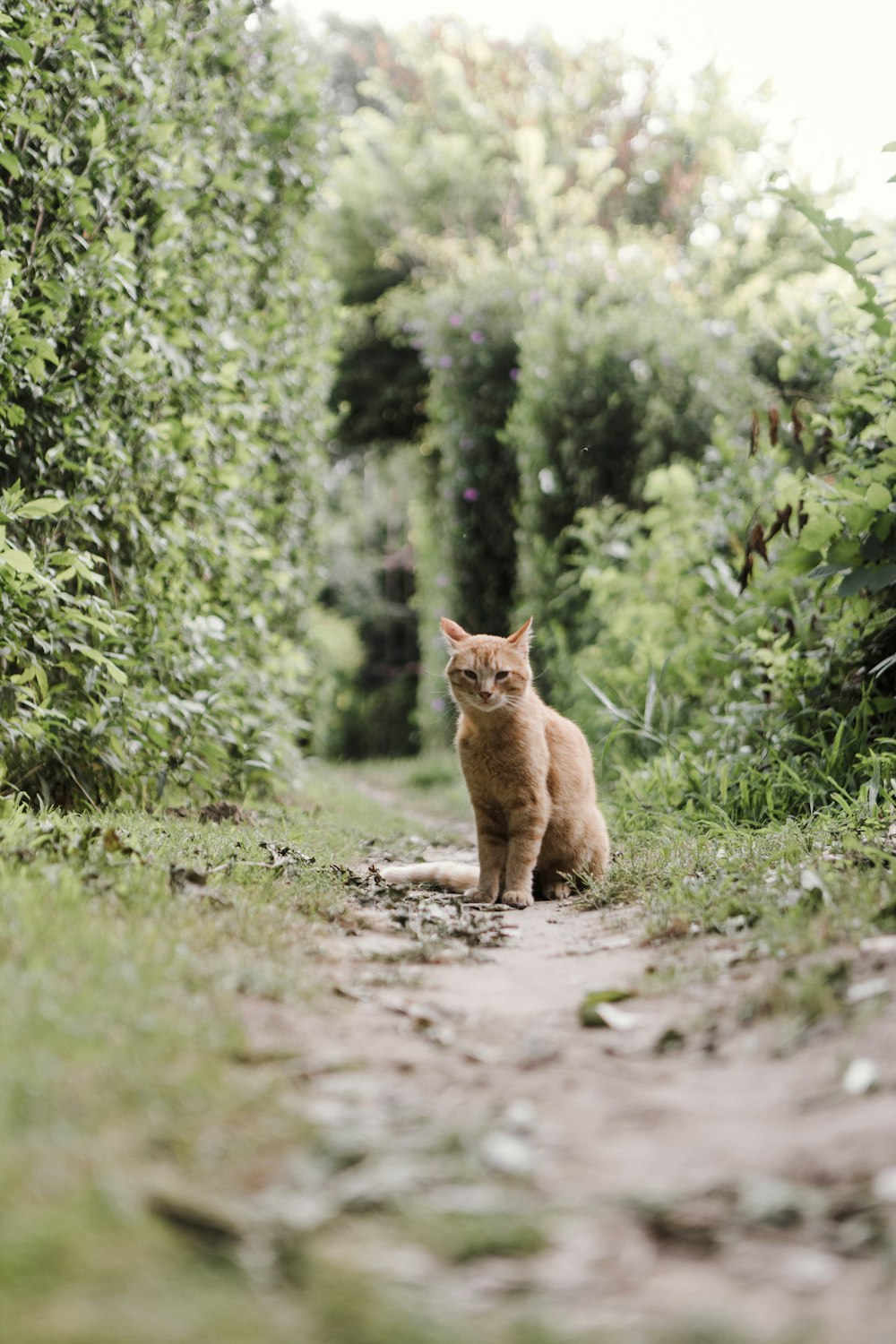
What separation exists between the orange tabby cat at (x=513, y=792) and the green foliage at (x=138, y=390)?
122 centimetres

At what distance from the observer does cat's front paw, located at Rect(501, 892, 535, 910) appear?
3.91 m

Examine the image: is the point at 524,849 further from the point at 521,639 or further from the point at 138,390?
the point at 138,390

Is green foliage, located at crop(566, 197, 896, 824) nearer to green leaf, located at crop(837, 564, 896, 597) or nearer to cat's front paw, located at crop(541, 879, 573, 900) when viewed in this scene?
green leaf, located at crop(837, 564, 896, 597)

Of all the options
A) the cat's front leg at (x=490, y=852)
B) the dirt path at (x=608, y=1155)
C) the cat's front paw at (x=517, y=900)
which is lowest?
the cat's front paw at (x=517, y=900)

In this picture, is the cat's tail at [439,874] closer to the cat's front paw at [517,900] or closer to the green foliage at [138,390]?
the cat's front paw at [517,900]

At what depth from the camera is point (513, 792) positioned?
13.3ft

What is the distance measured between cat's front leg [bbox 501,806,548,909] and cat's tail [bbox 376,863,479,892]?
0.70ft

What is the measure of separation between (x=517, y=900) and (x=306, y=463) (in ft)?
13.5

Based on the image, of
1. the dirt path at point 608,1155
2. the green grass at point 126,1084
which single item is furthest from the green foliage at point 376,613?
the dirt path at point 608,1155

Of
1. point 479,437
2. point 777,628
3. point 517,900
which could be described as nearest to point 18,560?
point 517,900

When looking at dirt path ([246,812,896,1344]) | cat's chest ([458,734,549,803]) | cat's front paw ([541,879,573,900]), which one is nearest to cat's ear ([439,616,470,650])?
cat's chest ([458,734,549,803])

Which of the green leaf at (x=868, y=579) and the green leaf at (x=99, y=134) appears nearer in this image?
the green leaf at (x=868, y=579)

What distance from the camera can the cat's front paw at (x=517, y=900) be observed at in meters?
3.91

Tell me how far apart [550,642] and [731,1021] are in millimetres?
6400
